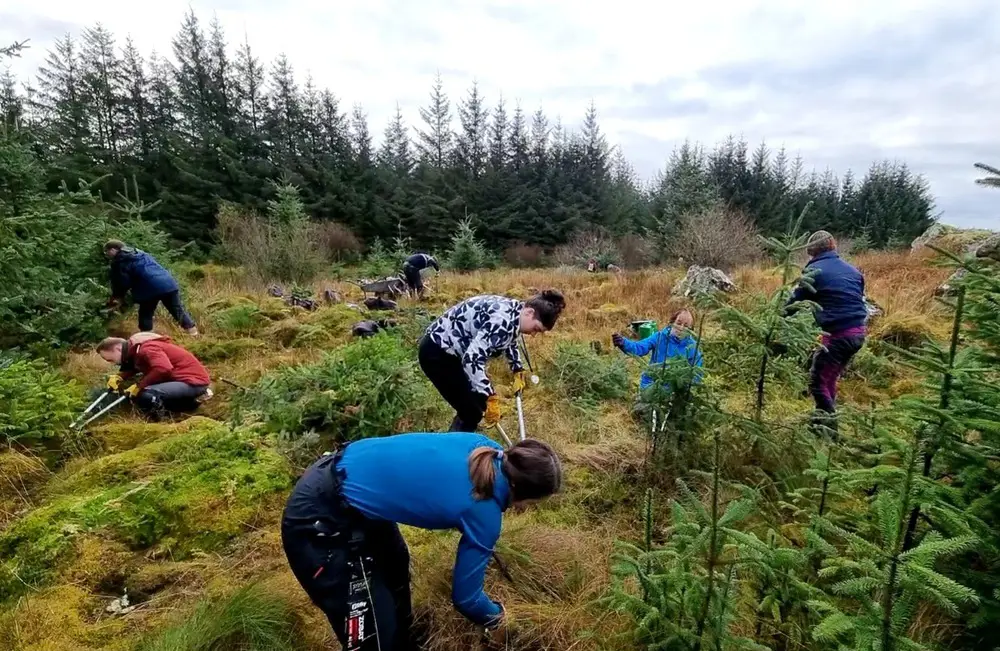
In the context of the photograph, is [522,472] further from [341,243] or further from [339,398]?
[341,243]

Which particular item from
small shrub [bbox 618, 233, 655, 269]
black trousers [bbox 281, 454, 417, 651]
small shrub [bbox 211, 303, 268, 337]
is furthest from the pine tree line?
black trousers [bbox 281, 454, 417, 651]

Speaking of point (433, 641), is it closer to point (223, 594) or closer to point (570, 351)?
point (223, 594)

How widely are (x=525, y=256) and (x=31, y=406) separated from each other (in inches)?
818

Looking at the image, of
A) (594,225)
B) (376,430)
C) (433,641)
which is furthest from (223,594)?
(594,225)

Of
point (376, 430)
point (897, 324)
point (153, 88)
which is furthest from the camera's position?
point (153, 88)

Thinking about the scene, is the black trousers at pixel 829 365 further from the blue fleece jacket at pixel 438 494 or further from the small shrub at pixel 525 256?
the small shrub at pixel 525 256

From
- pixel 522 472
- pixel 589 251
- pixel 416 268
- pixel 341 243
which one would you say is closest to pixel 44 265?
pixel 416 268

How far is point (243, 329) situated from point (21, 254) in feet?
10.9

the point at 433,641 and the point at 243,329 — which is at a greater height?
the point at 243,329

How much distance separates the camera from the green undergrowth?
2857 millimetres

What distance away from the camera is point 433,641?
7.63 ft

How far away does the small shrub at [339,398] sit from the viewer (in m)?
4.18

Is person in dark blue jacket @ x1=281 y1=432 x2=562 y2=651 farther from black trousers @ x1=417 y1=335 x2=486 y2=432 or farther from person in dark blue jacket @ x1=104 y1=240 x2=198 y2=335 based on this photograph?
person in dark blue jacket @ x1=104 y1=240 x2=198 y2=335

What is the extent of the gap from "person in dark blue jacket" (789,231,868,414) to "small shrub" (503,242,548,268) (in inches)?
753
